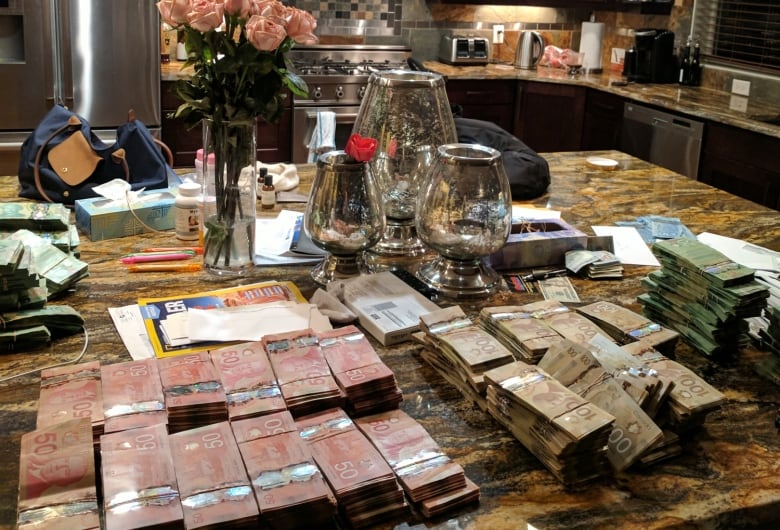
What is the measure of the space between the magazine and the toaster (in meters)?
4.11

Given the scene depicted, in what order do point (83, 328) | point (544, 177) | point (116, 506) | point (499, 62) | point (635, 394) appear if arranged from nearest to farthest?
point (116, 506) → point (635, 394) → point (83, 328) → point (544, 177) → point (499, 62)

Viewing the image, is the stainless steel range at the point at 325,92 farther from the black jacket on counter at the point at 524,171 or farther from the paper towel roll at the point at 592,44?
the black jacket on counter at the point at 524,171

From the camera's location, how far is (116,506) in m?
0.93

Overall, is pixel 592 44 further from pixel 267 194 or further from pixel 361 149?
pixel 361 149

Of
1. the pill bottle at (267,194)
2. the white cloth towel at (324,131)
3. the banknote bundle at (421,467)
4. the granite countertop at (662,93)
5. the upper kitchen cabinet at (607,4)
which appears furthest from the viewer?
the upper kitchen cabinet at (607,4)

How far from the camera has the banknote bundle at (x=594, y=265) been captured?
6.11 ft

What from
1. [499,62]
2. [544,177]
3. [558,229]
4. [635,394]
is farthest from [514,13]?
[635,394]

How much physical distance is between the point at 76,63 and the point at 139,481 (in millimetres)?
3877

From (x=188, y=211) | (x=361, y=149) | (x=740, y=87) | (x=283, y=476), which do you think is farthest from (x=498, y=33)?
(x=283, y=476)

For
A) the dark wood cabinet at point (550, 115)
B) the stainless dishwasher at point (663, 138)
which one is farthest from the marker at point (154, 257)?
the dark wood cabinet at point (550, 115)

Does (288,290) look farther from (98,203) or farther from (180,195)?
(98,203)

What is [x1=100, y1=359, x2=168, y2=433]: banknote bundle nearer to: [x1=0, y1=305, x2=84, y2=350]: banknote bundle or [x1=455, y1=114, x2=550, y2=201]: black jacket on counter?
[x1=0, y1=305, x2=84, y2=350]: banknote bundle

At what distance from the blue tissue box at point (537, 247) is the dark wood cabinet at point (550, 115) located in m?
3.40

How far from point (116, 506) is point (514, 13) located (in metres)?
5.55
